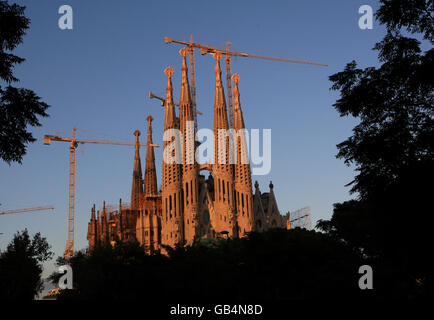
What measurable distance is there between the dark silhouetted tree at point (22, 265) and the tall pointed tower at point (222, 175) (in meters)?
32.5

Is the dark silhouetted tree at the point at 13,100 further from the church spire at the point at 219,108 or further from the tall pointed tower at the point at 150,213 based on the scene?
the church spire at the point at 219,108

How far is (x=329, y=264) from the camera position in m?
36.4

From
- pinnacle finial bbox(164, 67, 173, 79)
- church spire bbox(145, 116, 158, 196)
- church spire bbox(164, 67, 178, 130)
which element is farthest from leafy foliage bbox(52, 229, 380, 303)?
church spire bbox(145, 116, 158, 196)

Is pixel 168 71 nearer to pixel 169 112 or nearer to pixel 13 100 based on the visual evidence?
pixel 169 112

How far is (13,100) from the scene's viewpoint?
18.9m

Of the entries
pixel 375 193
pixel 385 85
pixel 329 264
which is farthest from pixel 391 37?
pixel 329 264

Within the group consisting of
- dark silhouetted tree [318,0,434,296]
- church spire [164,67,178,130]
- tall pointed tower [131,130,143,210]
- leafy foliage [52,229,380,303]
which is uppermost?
church spire [164,67,178,130]

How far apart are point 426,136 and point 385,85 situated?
10.3 feet

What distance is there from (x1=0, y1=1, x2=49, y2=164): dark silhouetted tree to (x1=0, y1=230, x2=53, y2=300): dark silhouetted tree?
23823 mm

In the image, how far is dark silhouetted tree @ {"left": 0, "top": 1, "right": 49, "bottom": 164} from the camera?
1884 cm

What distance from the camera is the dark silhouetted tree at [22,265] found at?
144ft

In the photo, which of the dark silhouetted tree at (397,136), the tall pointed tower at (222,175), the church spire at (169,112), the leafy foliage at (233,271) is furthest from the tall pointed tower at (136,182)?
the dark silhouetted tree at (397,136)

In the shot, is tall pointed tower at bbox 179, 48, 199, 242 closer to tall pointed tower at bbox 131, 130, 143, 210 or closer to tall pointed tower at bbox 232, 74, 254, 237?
tall pointed tower at bbox 232, 74, 254, 237
